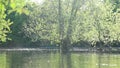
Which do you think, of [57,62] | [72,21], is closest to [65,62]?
[57,62]

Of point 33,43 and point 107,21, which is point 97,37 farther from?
point 33,43

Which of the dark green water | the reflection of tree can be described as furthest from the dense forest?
the reflection of tree

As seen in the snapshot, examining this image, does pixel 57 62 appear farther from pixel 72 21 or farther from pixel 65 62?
pixel 72 21

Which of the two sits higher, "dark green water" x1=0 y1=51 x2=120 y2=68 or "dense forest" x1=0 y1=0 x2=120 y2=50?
"dense forest" x1=0 y1=0 x2=120 y2=50

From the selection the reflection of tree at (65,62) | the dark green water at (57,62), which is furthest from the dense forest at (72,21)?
the reflection of tree at (65,62)

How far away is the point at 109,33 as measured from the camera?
5362 cm

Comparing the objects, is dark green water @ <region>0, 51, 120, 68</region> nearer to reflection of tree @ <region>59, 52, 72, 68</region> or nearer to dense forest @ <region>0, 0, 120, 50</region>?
reflection of tree @ <region>59, 52, 72, 68</region>

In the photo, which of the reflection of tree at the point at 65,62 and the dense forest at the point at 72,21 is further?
the dense forest at the point at 72,21

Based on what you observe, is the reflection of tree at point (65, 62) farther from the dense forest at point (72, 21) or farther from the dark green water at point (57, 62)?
the dense forest at point (72, 21)

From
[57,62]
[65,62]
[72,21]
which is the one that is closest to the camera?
[57,62]

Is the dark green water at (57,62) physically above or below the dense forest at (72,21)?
below

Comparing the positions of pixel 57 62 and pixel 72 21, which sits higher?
pixel 72 21

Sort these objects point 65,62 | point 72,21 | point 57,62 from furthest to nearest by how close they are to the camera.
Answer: point 72,21, point 65,62, point 57,62

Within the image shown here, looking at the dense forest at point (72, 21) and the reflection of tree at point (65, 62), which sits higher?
the dense forest at point (72, 21)
